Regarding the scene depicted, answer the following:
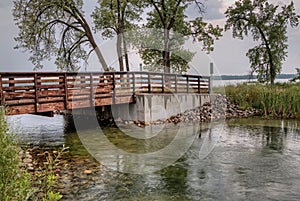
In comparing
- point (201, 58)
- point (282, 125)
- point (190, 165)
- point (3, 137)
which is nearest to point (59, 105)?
point (190, 165)

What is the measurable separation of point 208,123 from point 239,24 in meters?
11.5

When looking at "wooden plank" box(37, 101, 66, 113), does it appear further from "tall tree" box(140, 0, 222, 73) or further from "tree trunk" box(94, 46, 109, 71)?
"tall tree" box(140, 0, 222, 73)

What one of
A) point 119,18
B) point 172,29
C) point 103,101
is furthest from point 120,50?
point 103,101

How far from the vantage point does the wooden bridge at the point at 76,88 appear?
31.9ft

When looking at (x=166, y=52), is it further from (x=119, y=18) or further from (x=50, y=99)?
(x=50, y=99)

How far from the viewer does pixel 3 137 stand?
333cm

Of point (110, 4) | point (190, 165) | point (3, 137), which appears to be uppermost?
point (110, 4)

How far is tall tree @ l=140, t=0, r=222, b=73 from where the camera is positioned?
2019 centimetres

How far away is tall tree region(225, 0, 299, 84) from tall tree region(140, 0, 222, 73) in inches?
93.6

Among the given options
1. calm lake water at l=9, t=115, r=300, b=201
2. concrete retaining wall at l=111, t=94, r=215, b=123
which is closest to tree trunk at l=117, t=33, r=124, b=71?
concrete retaining wall at l=111, t=94, r=215, b=123

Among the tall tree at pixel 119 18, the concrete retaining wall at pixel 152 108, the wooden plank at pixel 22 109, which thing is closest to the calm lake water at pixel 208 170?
the wooden plank at pixel 22 109

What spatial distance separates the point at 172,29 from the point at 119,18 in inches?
154

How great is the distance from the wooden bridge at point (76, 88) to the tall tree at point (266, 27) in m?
8.07

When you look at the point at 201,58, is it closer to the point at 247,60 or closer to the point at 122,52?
the point at 247,60
